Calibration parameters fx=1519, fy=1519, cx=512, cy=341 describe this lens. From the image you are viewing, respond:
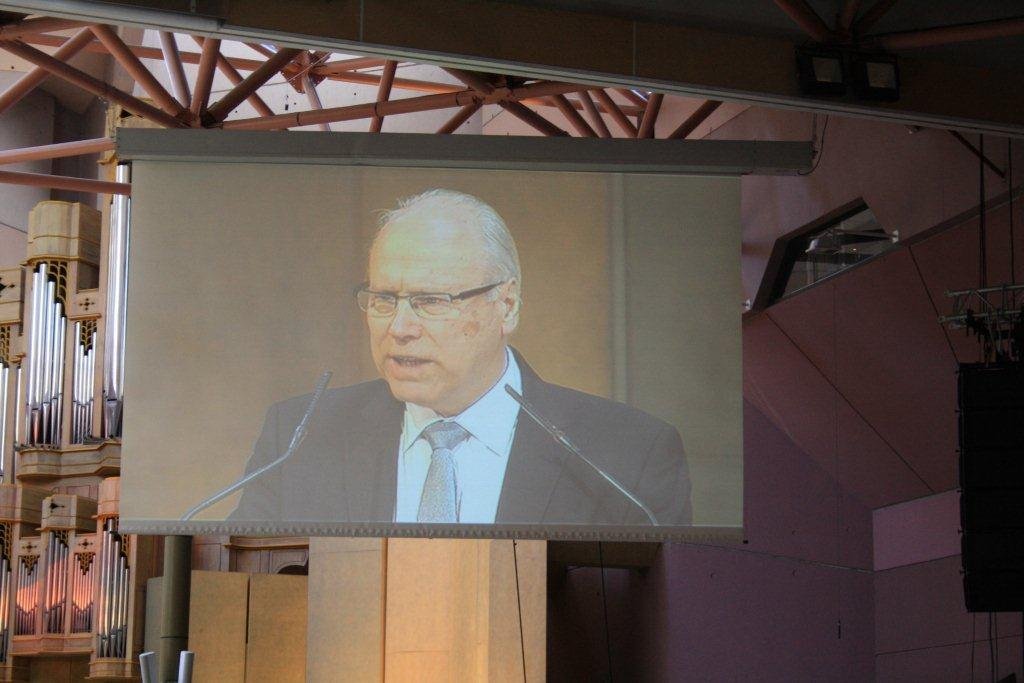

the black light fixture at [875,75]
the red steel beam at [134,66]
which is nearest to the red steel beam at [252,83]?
the red steel beam at [134,66]

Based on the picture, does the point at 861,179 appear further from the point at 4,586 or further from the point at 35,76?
the point at 4,586

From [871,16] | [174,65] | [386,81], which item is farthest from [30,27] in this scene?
[871,16]

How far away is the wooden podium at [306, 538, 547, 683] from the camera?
10.9 meters

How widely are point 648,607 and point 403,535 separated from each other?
5.24m

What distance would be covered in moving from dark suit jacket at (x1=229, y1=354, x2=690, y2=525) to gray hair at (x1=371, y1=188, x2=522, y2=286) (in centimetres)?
71

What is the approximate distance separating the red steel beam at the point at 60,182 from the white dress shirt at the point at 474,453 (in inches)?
160

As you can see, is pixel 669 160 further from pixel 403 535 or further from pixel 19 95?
pixel 19 95

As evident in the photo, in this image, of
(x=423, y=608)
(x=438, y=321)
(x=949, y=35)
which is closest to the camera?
(x=949, y=35)

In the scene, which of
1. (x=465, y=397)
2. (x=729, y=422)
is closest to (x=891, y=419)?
(x=729, y=422)

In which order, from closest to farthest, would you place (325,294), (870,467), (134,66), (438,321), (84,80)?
(325,294)
(438,321)
(134,66)
(84,80)
(870,467)

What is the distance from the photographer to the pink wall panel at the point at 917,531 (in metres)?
12.0

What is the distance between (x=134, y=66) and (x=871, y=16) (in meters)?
5.03

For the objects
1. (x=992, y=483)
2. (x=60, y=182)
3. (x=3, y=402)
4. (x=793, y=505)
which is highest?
(x=60, y=182)

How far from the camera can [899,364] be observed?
1136 centimetres
